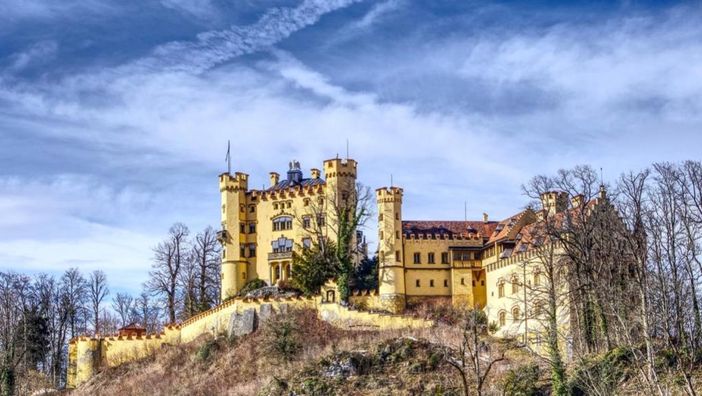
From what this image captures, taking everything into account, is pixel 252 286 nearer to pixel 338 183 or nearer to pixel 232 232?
pixel 232 232

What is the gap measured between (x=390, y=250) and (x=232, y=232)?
537 inches

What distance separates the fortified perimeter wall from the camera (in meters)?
65.0

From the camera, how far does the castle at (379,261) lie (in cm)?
6334

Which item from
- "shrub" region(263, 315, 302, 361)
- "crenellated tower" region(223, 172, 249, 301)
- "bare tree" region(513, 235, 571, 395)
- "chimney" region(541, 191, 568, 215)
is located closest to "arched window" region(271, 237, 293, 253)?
A: "crenellated tower" region(223, 172, 249, 301)

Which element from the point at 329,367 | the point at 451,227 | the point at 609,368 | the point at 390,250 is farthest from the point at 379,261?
the point at 609,368

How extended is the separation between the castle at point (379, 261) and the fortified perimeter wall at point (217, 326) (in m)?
0.07

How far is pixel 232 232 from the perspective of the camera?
7550 centimetres

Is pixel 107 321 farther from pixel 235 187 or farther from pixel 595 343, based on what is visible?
pixel 595 343

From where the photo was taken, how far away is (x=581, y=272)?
177ft

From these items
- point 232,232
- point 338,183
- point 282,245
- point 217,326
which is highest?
point 338,183

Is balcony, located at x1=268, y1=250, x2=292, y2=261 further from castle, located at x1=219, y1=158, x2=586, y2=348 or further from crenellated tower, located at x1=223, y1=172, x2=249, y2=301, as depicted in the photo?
crenellated tower, located at x1=223, y1=172, x2=249, y2=301

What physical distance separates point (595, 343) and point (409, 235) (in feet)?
65.8

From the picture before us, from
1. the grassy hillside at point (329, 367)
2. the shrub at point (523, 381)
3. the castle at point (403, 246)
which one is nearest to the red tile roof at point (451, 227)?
the castle at point (403, 246)

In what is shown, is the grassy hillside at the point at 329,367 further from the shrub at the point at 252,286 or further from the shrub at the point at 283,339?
the shrub at the point at 252,286
